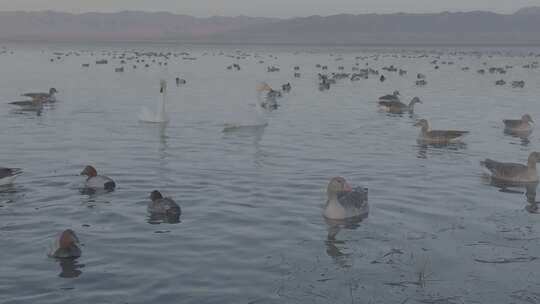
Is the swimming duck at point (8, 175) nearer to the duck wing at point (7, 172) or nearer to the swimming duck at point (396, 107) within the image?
the duck wing at point (7, 172)

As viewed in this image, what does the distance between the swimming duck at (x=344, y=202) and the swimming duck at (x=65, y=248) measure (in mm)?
5427

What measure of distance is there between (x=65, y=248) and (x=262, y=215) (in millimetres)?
4634

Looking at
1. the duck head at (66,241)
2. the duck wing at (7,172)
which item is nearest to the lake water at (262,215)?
the duck head at (66,241)

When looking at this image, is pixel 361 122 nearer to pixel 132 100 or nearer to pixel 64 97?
pixel 132 100

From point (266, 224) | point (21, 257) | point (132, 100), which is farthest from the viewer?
point (132, 100)

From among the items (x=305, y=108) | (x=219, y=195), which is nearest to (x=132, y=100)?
(x=305, y=108)

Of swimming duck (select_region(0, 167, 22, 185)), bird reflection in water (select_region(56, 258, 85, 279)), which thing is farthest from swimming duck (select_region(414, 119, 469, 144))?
bird reflection in water (select_region(56, 258, 85, 279))

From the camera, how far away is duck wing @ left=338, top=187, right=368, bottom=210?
14.7 m

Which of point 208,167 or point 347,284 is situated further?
point 208,167

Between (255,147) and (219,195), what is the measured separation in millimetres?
7267

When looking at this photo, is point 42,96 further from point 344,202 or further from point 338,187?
point 344,202

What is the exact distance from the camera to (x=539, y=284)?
1107 centimetres

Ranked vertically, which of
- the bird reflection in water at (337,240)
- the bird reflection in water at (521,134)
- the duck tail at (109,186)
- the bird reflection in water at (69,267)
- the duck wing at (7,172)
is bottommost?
the bird reflection in water at (69,267)

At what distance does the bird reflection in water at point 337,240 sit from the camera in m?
12.3
